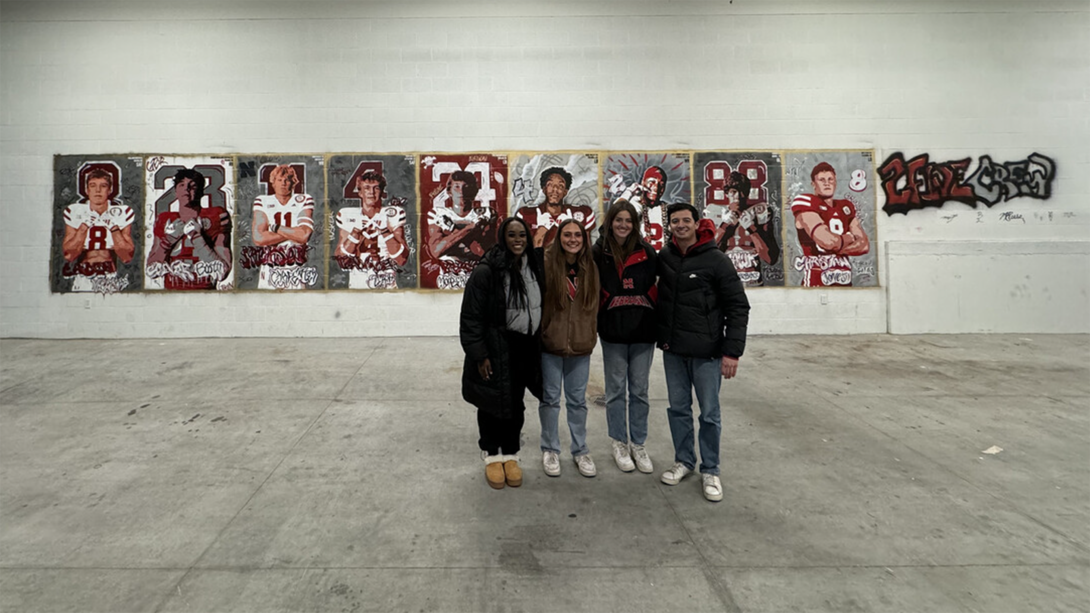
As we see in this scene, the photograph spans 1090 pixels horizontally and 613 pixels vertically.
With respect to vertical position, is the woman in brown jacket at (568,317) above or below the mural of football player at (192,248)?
below

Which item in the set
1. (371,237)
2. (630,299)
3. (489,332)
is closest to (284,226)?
(371,237)

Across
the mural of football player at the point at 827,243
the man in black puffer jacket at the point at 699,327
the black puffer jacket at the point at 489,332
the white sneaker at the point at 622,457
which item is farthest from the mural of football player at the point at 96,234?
the mural of football player at the point at 827,243

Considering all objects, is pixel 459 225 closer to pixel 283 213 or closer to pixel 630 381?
pixel 283 213

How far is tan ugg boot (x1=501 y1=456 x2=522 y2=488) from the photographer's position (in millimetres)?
3189

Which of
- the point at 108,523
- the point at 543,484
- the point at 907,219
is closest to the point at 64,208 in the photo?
the point at 108,523

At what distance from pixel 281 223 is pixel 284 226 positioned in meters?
0.07

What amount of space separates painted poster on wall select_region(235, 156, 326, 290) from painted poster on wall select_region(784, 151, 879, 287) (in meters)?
7.92

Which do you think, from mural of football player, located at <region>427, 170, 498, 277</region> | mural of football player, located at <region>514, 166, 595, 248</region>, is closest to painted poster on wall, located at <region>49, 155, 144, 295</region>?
mural of football player, located at <region>427, 170, 498, 277</region>

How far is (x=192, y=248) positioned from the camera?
8.13 metres

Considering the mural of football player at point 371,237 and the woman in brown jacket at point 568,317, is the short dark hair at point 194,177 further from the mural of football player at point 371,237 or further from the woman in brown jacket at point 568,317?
the woman in brown jacket at point 568,317

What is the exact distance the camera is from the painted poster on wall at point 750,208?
8.33 meters

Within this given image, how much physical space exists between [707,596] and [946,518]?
170 cm

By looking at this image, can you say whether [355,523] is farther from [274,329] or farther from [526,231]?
[274,329]

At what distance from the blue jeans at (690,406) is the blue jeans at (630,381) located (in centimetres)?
18
